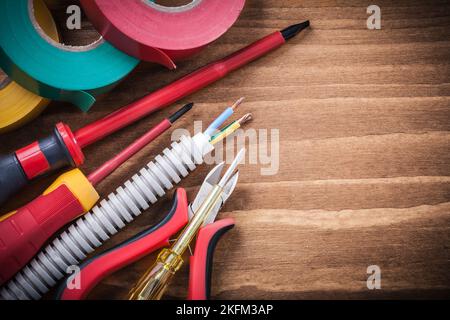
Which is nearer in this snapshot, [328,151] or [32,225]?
[32,225]

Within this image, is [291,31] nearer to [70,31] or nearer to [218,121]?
[218,121]

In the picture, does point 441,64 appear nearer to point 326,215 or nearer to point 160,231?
point 326,215

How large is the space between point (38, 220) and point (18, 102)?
0.16 meters

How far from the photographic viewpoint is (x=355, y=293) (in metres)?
0.61

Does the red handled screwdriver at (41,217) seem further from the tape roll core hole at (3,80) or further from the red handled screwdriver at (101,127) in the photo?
the tape roll core hole at (3,80)

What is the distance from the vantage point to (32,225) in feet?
1.71

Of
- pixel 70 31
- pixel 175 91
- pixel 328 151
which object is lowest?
pixel 328 151

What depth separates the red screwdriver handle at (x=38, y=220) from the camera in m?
0.51

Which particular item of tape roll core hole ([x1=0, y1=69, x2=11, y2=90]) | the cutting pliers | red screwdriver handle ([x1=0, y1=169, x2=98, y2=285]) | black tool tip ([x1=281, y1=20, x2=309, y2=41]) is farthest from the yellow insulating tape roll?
black tool tip ([x1=281, y1=20, x2=309, y2=41])

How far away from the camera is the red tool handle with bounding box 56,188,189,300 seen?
524 millimetres

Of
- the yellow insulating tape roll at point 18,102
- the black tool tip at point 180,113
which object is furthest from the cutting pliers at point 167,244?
the yellow insulating tape roll at point 18,102

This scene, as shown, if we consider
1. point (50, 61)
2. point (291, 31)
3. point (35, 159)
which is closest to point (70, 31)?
point (50, 61)

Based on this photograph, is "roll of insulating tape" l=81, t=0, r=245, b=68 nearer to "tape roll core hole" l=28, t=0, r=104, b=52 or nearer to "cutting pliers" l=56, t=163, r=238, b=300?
"tape roll core hole" l=28, t=0, r=104, b=52
